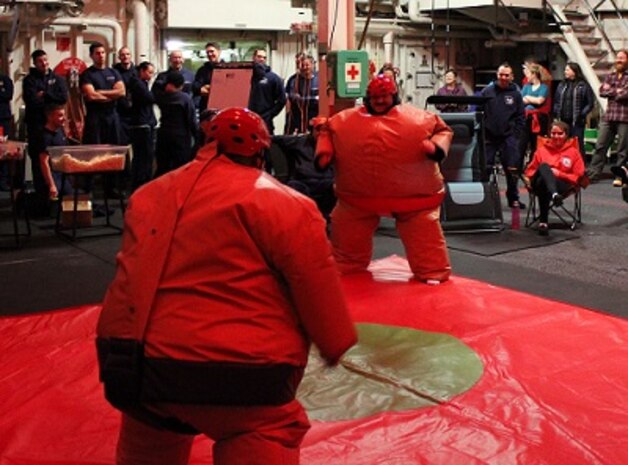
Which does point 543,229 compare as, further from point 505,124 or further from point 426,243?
point 426,243

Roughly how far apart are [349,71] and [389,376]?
146 inches

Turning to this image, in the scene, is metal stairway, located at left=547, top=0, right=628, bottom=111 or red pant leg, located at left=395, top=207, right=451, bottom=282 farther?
metal stairway, located at left=547, top=0, right=628, bottom=111

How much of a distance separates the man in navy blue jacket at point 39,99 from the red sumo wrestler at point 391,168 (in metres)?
4.02

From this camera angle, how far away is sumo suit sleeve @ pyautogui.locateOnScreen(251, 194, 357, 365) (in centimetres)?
207

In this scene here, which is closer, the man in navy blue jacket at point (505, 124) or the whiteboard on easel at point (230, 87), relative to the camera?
the whiteboard on easel at point (230, 87)

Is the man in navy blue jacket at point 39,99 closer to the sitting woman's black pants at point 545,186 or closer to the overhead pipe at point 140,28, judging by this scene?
the overhead pipe at point 140,28

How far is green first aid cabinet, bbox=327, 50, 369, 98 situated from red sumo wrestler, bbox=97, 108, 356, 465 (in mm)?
5017

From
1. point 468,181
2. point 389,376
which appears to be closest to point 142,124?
point 468,181

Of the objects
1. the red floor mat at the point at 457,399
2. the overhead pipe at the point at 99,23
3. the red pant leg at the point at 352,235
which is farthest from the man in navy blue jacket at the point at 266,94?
the red floor mat at the point at 457,399

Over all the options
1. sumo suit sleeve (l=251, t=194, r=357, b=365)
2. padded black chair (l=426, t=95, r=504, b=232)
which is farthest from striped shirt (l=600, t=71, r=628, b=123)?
sumo suit sleeve (l=251, t=194, r=357, b=365)

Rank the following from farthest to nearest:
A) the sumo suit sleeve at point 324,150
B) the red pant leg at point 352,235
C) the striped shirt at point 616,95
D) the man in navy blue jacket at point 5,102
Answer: the striped shirt at point 616,95
the man in navy blue jacket at point 5,102
the red pant leg at point 352,235
the sumo suit sleeve at point 324,150

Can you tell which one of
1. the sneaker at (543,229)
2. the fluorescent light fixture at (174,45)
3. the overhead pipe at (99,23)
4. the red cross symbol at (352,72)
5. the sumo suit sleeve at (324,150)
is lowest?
the sneaker at (543,229)

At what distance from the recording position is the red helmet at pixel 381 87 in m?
5.49

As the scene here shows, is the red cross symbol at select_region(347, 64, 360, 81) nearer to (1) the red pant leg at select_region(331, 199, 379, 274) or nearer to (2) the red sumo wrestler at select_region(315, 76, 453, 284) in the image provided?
(2) the red sumo wrestler at select_region(315, 76, 453, 284)
